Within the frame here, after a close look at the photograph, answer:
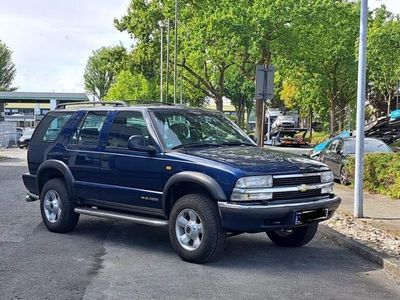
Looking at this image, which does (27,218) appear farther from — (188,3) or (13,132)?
(13,132)

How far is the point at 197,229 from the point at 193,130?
1.51m

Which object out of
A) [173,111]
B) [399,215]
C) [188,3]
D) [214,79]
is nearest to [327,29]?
[188,3]

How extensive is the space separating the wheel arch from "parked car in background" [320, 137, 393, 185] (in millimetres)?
9138

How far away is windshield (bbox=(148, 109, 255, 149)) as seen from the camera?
7609 mm

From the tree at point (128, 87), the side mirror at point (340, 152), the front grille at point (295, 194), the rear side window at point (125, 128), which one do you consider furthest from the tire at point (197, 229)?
the tree at point (128, 87)

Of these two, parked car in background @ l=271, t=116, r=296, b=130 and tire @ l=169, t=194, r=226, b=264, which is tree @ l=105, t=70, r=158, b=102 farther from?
tire @ l=169, t=194, r=226, b=264

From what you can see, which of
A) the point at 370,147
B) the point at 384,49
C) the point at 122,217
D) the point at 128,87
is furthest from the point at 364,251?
the point at 128,87

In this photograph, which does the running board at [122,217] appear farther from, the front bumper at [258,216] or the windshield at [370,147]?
the windshield at [370,147]

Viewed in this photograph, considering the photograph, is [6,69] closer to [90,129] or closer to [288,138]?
[288,138]

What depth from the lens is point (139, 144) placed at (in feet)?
24.3

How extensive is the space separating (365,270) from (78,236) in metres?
4.09

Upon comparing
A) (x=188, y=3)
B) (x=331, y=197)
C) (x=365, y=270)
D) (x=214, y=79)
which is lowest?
(x=365, y=270)

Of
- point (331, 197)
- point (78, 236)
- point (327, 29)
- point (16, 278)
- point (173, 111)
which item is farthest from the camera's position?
point (327, 29)

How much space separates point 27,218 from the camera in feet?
33.0
